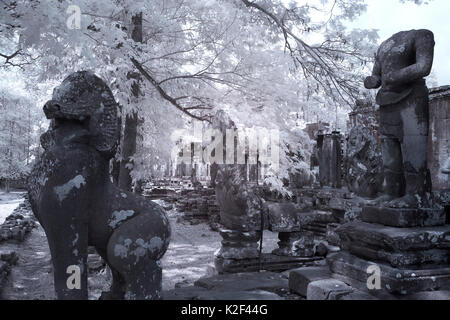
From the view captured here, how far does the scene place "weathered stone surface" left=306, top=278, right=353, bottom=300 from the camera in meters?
3.06

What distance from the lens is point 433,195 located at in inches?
144

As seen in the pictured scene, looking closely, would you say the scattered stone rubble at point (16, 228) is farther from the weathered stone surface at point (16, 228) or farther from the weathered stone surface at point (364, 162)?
the weathered stone surface at point (364, 162)

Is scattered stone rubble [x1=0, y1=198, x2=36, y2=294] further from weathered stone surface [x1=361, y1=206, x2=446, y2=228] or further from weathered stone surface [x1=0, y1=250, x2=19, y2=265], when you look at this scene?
A: weathered stone surface [x1=361, y1=206, x2=446, y2=228]

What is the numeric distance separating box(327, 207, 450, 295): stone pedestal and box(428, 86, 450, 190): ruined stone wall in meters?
8.79

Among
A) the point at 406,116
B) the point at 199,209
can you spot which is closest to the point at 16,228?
the point at 199,209

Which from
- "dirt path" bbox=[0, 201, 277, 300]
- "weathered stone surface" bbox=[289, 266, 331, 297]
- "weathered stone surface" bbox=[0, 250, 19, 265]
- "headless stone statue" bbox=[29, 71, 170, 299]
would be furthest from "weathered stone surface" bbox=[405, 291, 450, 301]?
"weathered stone surface" bbox=[0, 250, 19, 265]

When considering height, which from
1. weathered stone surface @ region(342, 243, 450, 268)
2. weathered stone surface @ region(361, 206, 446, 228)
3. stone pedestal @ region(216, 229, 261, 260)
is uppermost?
weathered stone surface @ region(361, 206, 446, 228)

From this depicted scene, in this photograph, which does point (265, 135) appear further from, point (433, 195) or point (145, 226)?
point (145, 226)

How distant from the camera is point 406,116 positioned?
358cm

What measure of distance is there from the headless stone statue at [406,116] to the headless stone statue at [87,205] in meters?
2.48

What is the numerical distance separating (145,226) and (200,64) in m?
5.48

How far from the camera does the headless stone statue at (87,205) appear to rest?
6.79ft

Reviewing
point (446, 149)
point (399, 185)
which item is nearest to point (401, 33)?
point (399, 185)

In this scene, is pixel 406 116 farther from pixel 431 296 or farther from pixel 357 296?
pixel 357 296
